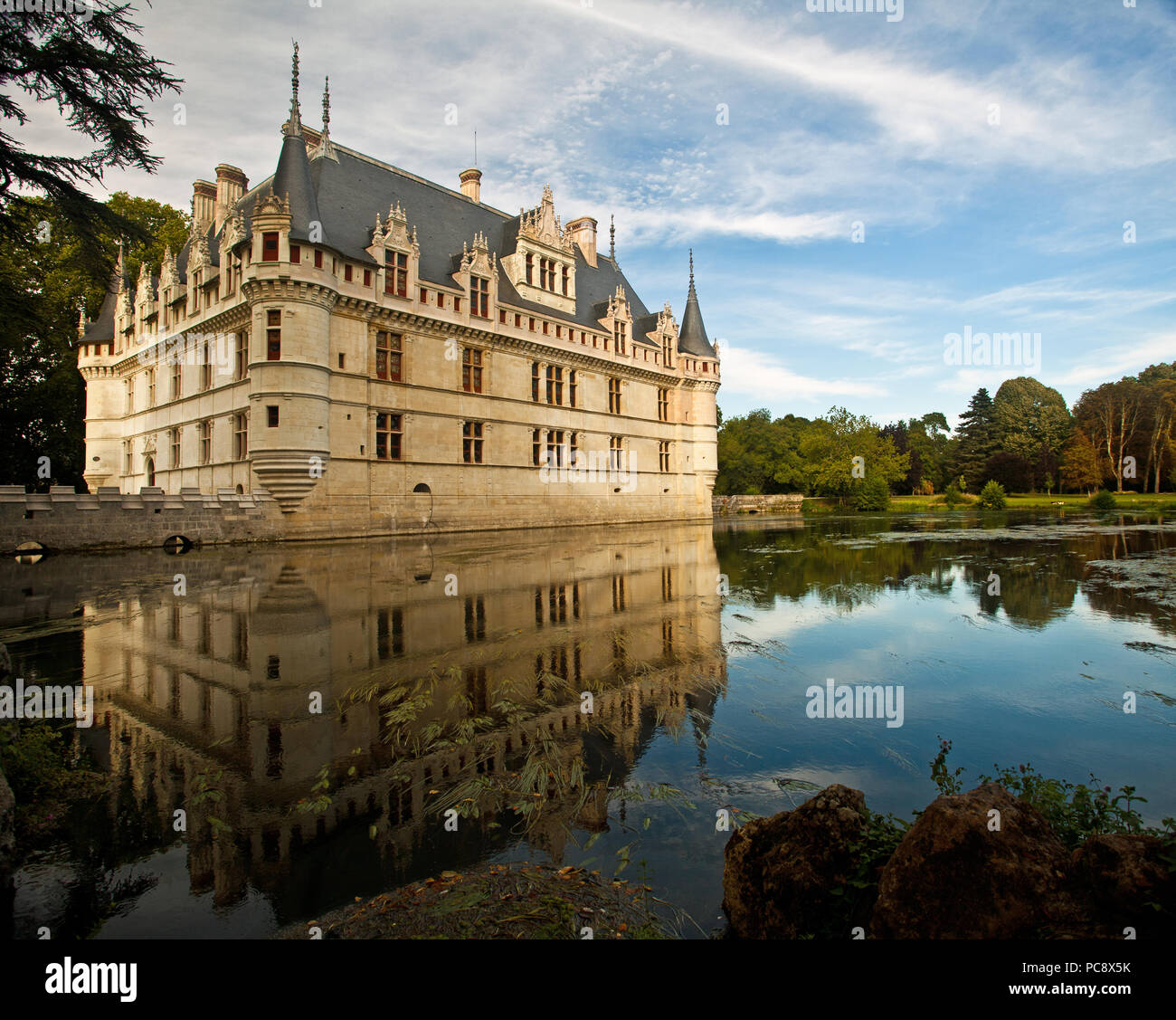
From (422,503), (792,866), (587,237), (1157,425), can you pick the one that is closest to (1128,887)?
(792,866)

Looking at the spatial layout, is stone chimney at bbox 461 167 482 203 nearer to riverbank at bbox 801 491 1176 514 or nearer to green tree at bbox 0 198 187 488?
green tree at bbox 0 198 187 488

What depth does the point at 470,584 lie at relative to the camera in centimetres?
1359

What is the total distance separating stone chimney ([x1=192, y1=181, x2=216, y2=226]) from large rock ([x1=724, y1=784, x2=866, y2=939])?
42786mm

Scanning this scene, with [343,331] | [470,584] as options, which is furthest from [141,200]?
[470,584]

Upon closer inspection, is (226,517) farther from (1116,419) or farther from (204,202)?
(1116,419)

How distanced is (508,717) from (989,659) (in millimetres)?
5928

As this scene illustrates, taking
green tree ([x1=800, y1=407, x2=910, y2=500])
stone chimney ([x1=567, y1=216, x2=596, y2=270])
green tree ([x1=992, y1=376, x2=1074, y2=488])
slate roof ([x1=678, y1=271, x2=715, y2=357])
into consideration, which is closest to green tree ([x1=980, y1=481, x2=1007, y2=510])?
green tree ([x1=800, y1=407, x2=910, y2=500])

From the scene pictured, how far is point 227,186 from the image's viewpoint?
3350 cm

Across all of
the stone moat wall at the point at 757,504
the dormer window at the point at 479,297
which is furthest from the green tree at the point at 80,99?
the stone moat wall at the point at 757,504

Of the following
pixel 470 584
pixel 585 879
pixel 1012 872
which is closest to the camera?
pixel 1012 872

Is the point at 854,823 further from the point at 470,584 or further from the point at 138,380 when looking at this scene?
the point at 138,380

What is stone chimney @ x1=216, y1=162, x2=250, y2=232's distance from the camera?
109ft

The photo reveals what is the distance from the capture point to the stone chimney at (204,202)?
114 ft

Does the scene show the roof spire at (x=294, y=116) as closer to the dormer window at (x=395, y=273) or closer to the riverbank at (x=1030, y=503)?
the dormer window at (x=395, y=273)
